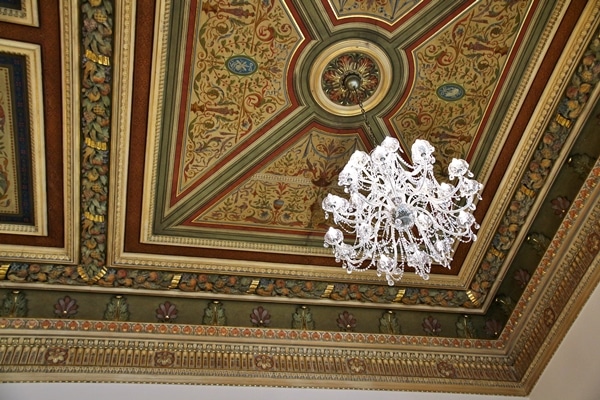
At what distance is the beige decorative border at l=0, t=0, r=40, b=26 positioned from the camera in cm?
407

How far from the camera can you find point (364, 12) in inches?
184

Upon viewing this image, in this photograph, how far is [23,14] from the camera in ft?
13.5

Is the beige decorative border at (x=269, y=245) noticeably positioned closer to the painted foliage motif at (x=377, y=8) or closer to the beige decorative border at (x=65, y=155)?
the beige decorative border at (x=65, y=155)

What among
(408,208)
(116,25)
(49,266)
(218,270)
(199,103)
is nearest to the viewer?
(408,208)

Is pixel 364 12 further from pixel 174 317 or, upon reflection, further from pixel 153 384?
pixel 153 384

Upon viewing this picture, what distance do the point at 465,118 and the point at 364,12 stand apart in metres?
1.53

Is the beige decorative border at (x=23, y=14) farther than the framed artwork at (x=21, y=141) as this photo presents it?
No

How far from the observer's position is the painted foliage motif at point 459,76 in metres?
4.82

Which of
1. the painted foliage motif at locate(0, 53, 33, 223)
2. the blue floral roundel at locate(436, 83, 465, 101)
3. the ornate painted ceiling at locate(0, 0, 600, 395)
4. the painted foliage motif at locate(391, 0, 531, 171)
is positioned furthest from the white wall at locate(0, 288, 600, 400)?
the blue floral roundel at locate(436, 83, 465, 101)

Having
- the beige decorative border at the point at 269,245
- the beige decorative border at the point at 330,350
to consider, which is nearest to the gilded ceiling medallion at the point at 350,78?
the beige decorative border at the point at 269,245

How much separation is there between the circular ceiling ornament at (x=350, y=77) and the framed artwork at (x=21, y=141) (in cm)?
236

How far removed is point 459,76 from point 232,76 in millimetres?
2109

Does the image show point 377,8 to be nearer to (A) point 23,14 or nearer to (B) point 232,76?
(B) point 232,76

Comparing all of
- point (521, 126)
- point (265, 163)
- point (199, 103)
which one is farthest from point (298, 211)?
point (521, 126)
